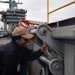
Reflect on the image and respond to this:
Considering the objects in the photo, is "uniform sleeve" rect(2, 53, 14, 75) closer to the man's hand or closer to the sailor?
the sailor

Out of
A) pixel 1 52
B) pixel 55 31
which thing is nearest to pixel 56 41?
pixel 55 31

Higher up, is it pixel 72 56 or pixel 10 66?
pixel 72 56

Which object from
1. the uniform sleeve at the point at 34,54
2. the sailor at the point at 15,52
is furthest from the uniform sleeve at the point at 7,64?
the uniform sleeve at the point at 34,54

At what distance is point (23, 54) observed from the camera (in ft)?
11.0

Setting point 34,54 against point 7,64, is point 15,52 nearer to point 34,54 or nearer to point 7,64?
point 7,64

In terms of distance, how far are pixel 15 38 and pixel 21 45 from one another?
0.13 metres

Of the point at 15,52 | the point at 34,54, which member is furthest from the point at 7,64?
the point at 34,54

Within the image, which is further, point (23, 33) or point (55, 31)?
point (23, 33)

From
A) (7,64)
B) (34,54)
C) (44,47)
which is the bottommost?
(7,64)

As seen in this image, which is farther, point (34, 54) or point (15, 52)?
point (34, 54)

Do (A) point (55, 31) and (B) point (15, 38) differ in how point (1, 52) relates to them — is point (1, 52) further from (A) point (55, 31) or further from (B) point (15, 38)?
(A) point (55, 31)

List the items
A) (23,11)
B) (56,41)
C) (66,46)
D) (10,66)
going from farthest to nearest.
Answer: (23,11)
(10,66)
(56,41)
(66,46)

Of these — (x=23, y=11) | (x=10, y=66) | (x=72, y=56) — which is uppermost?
(x=23, y=11)

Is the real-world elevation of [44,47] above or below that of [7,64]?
above
